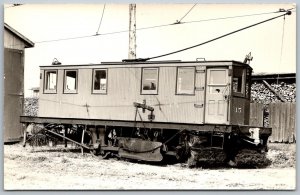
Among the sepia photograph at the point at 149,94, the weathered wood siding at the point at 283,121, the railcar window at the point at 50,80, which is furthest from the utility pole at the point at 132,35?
the weathered wood siding at the point at 283,121

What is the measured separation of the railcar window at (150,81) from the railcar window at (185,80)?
26.9 inches

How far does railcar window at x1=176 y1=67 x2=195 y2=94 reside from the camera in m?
13.6

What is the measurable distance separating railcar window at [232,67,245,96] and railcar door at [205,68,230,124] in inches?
13.6

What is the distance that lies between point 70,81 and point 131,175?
4341 millimetres

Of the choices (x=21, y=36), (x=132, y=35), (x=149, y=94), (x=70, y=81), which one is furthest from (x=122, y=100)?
(x=21, y=36)

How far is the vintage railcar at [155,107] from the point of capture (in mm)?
13383

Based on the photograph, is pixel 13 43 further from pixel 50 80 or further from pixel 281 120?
pixel 281 120

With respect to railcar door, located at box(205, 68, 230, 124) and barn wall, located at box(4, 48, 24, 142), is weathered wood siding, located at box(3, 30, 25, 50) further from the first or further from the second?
railcar door, located at box(205, 68, 230, 124)

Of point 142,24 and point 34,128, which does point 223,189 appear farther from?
point 34,128

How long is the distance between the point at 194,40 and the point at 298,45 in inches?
119

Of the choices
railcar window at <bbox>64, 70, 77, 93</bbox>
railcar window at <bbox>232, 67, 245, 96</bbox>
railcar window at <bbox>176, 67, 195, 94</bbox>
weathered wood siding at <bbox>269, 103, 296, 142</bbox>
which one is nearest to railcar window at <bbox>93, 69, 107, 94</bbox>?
railcar window at <bbox>64, 70, 77, 93</bbox>

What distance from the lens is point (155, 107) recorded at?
46.3ft

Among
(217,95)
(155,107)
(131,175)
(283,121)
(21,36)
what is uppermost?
(21,36)
